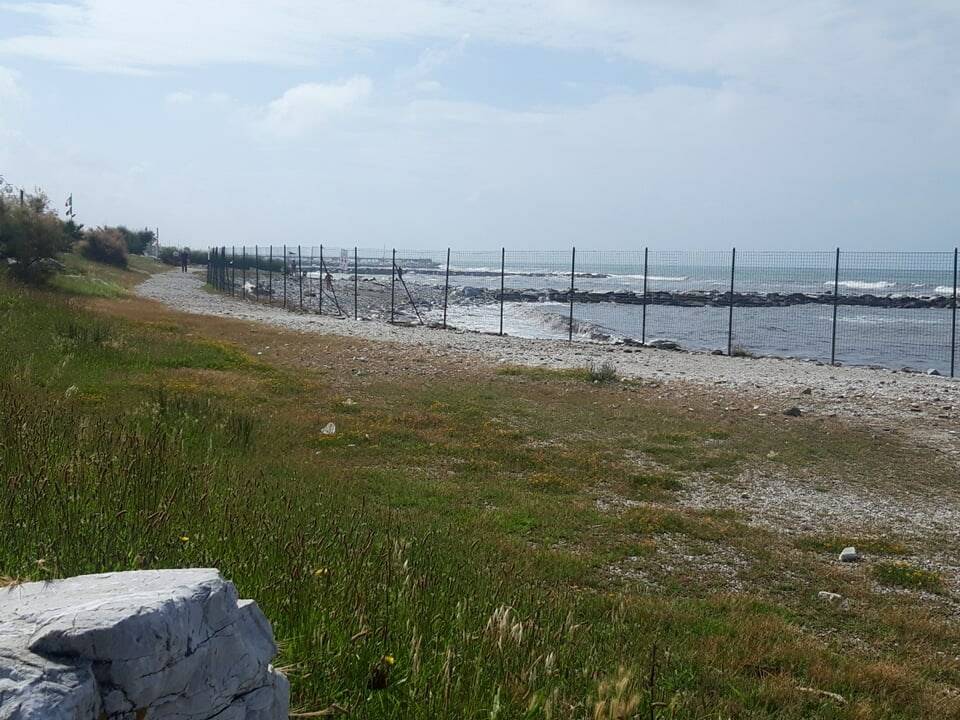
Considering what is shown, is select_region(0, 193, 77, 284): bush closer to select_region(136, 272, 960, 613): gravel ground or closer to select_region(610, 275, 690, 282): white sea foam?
select_region(136, 272, 960, 613): gravel ground

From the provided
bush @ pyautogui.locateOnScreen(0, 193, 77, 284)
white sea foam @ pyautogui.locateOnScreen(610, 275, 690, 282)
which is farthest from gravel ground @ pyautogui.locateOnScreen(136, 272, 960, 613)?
white sea foam @ pyautogui.locateOnScreen(610, 275, 690, 282)

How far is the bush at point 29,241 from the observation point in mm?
27953

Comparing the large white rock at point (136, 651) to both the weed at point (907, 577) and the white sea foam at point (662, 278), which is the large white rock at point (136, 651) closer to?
the weed at point (907, 577)

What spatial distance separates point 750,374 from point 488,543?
14.7 meters

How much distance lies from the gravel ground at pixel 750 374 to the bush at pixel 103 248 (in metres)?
32.6

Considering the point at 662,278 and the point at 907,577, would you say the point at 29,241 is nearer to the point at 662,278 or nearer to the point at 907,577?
the point at 907,577

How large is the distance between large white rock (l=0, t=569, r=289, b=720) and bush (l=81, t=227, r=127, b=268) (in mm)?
62651

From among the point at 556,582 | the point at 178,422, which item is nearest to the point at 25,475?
the point at 556,582

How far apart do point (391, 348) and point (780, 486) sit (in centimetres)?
1348

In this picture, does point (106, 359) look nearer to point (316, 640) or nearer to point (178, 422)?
point (178, 422)

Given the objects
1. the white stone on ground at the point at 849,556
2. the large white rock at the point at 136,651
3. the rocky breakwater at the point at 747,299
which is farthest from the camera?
the rocky breakwater at the point at 747,299

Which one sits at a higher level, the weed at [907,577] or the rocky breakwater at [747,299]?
the rocky breakwater at [747,299]

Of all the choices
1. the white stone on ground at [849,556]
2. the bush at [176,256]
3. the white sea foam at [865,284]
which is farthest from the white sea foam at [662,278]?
the white stone on ground at [849,556]

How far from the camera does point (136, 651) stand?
2408 mm
